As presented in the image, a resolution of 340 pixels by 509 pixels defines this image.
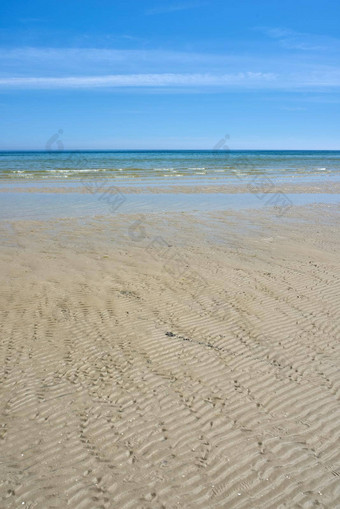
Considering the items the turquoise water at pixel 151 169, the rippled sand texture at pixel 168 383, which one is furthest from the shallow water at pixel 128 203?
the turquoise water at pixel 151 169

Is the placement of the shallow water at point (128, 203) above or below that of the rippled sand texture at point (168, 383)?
above

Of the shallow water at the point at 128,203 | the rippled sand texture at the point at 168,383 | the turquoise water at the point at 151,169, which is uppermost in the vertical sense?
the turquoise water at the point at 151,169

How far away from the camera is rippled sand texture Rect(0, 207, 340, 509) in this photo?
11.7 ft

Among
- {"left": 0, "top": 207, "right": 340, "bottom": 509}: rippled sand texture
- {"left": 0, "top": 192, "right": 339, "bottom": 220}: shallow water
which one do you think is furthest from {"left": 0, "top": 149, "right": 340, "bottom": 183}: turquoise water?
{"left": 0, "top": 207, "right": 340, "bottom": 509}: rippled sand texture

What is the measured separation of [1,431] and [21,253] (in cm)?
677

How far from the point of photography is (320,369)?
5320mm

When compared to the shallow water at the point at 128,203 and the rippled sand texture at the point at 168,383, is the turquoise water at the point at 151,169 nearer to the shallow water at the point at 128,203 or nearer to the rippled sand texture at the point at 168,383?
the shallow water at the point at 128,203

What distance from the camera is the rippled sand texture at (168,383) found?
140 inches

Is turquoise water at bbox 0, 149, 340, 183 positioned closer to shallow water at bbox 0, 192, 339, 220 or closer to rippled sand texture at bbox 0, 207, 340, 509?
shallow water at bbox 0, 192, 339, 220

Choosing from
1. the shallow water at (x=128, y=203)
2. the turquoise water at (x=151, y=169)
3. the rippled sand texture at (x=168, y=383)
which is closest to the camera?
the rippled sand texture at (x=168, y=383)

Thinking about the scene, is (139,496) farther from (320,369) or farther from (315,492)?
(320,369)

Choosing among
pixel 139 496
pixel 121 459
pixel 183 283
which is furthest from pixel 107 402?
pixel 183 283

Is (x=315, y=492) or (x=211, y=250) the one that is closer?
(x=315, y=492)

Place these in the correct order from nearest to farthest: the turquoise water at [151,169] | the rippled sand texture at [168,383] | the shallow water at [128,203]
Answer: the rippled sand texture at [168,383] < the shallow water at [128,203] < the turquoise water at [151,169]
